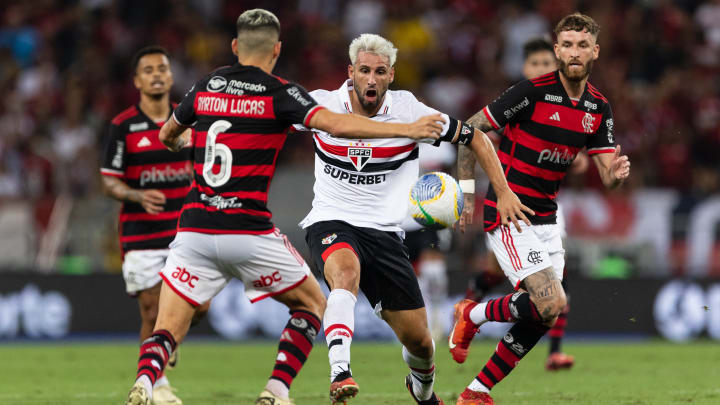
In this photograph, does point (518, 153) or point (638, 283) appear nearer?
point (518, 153)

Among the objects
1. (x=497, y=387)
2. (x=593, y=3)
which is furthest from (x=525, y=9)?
(x=497, y=387)

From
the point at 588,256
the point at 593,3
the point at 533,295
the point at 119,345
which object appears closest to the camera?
the point at 533,295

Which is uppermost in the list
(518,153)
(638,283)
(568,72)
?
(568,72)

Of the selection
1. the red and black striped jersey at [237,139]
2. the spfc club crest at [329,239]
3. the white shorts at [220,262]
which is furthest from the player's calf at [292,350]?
the red and black striped jersey at [237,139]

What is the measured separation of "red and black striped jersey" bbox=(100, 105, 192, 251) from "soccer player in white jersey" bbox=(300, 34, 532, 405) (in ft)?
7.56

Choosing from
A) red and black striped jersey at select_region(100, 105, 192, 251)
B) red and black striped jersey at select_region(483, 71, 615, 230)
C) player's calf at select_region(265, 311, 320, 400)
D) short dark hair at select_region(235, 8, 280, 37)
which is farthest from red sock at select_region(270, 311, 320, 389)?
red and black striped jersey at select_region(100, 105, 192, 251)

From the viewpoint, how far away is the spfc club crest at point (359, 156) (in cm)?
741

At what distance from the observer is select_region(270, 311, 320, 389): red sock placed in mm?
6969

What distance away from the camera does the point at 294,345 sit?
707 centimetres

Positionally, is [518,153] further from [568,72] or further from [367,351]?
[367,351]

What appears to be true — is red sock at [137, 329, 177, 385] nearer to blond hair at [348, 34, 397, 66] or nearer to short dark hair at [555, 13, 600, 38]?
blond hair at [348, 34, 397, 66]

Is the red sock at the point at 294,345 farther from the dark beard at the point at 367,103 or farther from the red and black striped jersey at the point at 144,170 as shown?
the red and black striped jersey at the point at 144,170

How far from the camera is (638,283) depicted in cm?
1566

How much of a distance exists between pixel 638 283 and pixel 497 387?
678 cm
